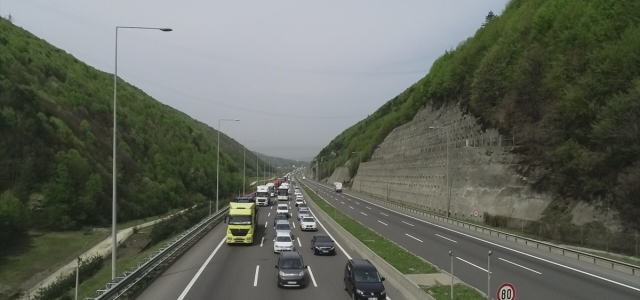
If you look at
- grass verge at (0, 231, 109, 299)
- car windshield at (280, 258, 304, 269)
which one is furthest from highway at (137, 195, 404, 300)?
grass verge at (0, 231, 109, 299)

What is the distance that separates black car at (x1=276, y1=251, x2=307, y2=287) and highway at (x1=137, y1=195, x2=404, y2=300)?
0.26m

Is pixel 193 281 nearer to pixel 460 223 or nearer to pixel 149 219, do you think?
pixel 460 223

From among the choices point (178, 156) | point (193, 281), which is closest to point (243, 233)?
point (193, 281)

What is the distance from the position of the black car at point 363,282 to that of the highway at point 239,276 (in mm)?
729

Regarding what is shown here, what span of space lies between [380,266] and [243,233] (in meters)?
11.9

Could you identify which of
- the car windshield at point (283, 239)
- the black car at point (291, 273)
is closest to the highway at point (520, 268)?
the black car at point (291, 273)

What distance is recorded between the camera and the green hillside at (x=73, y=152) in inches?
2035

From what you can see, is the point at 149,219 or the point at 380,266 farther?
the point at 149,219

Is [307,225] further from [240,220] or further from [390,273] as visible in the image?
[390,273]

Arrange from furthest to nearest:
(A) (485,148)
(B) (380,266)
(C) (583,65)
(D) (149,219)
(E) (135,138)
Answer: (E) (135,138) < (D) (149,219) < (A) (485,148) < (C) (583,65) < (B) (380,266)

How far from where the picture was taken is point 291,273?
1870 cm

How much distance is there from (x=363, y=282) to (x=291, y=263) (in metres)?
3.95

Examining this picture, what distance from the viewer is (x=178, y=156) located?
99375mm

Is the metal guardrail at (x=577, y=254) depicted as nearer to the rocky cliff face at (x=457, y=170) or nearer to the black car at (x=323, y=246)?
the rocky cliff face at (x=457, y=170)
